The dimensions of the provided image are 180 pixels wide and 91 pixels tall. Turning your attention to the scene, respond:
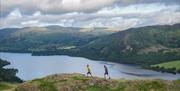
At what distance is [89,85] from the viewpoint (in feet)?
248

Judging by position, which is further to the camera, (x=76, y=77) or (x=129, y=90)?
(x=76, y=77)

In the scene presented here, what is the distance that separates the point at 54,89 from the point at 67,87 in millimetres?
2651

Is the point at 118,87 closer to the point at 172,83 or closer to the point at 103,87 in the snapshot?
the point at 103,87

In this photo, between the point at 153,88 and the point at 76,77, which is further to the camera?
the point at 76,77

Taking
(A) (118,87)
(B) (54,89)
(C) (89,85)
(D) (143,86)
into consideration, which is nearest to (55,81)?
(B) (54,89)

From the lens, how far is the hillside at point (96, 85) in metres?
74.6

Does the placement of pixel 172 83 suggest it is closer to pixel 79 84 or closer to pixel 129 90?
pixel 129 90

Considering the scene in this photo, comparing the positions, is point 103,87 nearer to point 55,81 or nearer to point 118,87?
point 118,87

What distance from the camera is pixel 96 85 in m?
75.2

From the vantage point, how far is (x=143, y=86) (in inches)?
2963

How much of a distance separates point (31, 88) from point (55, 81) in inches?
202

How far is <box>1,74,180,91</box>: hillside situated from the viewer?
7462 cm

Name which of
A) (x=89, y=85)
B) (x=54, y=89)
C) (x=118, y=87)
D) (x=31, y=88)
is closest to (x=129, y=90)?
(x=118, y=87)

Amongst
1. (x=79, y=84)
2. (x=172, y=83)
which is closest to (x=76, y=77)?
(x=79, y=84)
